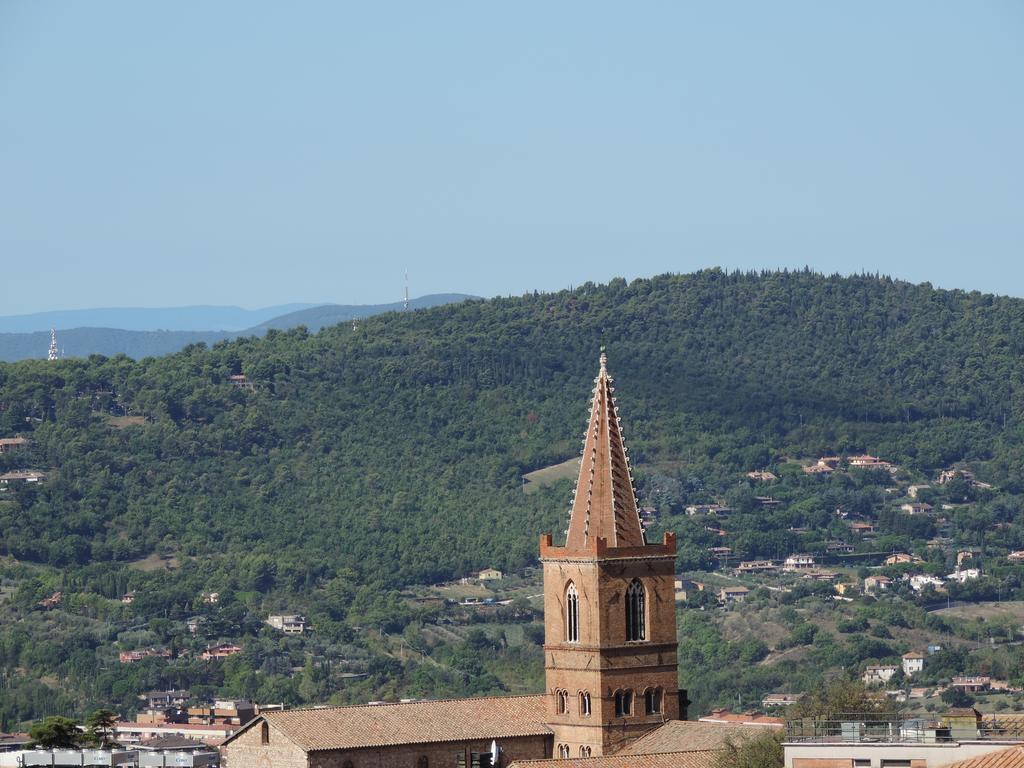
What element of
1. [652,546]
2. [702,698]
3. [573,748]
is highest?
[652,546]

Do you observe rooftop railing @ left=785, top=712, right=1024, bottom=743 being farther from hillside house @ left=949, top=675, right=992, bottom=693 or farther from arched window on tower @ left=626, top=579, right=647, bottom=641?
hillside house @ left=949, top=675, right=992, bottom=693

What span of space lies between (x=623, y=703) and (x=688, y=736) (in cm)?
300

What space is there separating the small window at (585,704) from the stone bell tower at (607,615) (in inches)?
1.0

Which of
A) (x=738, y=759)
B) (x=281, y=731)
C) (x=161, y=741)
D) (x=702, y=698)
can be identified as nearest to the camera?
(x=738, y=759)

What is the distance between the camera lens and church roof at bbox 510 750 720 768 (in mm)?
69500

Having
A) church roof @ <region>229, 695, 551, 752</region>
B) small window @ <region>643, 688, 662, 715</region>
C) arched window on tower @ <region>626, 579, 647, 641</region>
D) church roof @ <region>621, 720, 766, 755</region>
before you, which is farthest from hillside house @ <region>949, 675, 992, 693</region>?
church roof @ <region>621, 720, 766, 755</region>

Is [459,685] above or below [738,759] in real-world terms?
below

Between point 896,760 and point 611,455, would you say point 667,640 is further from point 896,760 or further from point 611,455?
point 896,760

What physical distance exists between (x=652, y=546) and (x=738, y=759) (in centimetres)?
1133

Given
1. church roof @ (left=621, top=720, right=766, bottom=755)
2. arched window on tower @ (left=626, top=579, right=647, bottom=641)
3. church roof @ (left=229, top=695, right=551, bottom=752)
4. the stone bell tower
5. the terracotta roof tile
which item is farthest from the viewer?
arched window on tower @ (left=626, top=579, right=647, bottom=641)

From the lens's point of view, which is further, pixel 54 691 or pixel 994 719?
pixel 54 691

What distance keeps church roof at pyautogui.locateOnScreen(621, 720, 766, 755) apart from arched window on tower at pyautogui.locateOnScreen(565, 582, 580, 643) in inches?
130

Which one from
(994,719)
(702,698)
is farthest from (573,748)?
(702,698)

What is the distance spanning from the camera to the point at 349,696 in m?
191
